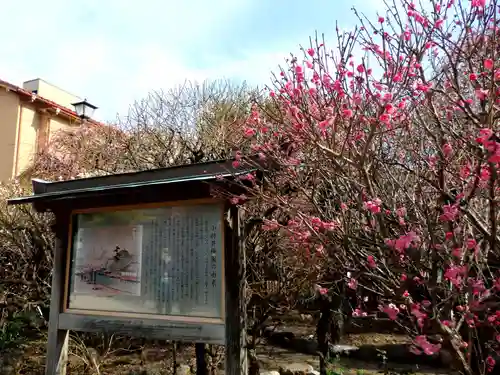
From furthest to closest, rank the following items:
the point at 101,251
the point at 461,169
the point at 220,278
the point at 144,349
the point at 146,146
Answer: the point at 146,146, the point at 144,349, the point at 101,251, the point at 220,278, the point at 461,169

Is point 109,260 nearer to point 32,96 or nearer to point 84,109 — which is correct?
point 84,109

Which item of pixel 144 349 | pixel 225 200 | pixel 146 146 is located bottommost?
pixel 144 349

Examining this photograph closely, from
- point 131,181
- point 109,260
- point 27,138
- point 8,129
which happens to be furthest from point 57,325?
point 8,129

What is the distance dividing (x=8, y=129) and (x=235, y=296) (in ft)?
44.6

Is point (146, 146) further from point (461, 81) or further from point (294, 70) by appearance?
point (461, 81)

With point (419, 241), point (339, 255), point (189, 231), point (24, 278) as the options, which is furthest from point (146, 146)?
point (419, 241)

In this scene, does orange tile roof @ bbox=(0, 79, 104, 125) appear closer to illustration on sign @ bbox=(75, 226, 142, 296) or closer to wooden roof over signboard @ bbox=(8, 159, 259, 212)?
wooden roof over signboard @ bbox=(8, 159, 259, 212)

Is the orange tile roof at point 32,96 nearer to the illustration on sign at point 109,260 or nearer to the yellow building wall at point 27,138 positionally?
the yellow building wall at point 27,138

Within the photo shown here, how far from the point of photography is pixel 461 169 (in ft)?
9.87

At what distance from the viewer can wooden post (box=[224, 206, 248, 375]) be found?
4.06 meters

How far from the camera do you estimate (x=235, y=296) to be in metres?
4.19

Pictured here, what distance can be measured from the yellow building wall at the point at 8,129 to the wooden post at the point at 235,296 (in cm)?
1235

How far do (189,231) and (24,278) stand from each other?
5.51 meters

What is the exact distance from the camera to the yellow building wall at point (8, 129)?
14.0 meters
